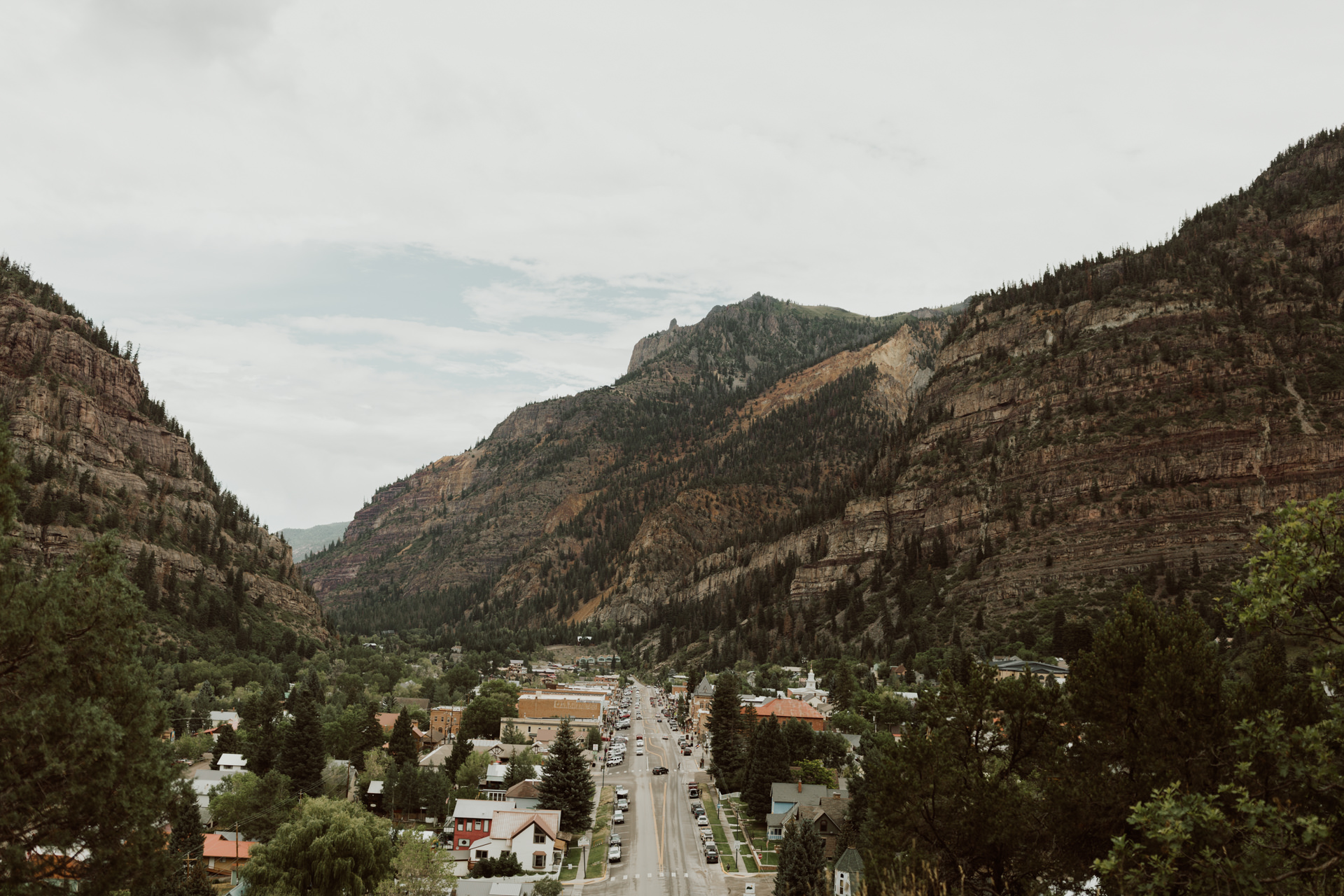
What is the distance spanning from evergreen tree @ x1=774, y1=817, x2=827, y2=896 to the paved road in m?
7.13

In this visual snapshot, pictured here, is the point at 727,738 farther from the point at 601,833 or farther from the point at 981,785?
the point at 981,785

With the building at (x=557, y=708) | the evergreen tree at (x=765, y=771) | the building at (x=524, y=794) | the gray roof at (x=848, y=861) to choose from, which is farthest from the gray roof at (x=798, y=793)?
the building at (x=557, y=708)

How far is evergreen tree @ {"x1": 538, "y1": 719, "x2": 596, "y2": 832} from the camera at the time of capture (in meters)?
72.7

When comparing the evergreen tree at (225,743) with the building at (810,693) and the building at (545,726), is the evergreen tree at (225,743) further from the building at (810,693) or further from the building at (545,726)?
the building at (810,693)

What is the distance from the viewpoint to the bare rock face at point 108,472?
155 m

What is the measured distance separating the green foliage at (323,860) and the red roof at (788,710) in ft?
179

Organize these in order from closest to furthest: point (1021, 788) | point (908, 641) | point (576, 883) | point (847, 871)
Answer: point (1021, 788) → point (847, 871) → point (576, 883) → point (908, 641)

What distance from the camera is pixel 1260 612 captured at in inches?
629

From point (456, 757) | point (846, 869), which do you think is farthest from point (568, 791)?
point (846, 869)

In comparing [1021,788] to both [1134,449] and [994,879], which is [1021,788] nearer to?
[994,879]

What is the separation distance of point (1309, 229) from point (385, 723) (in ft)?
620

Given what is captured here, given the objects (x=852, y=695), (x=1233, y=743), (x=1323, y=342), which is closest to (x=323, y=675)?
(x=852, y=695)

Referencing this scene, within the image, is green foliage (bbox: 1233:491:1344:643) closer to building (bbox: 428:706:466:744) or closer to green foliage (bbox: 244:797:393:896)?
green foliage (bbox: 244:797:393:896)

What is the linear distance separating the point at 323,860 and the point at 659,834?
2912 centimetres
